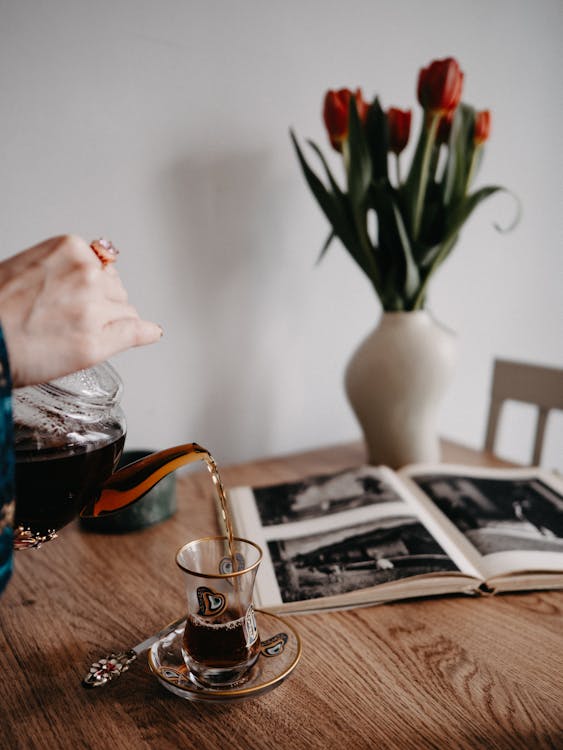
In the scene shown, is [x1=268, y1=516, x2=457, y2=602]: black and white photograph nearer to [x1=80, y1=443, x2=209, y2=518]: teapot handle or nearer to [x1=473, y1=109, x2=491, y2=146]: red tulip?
[x1=80, y1=443, x2=209, y2=518]: teapot handle

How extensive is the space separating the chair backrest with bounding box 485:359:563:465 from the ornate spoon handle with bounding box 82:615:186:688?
900 mm

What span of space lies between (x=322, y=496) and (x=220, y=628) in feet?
1.37

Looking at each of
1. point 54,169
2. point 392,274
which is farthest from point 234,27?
point 392,274

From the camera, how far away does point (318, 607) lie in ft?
2.32

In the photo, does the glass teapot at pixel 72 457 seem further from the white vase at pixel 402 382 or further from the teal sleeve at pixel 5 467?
the white vase at pixel 402 382

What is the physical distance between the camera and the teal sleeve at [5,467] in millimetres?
427

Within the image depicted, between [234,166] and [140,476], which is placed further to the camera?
[234,166]

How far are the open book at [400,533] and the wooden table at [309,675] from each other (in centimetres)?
3

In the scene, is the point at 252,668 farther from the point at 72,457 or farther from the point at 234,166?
the point at 234,166

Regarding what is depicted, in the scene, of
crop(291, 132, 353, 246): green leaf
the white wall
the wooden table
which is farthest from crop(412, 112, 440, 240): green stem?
the wooden table

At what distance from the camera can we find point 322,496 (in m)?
0.96

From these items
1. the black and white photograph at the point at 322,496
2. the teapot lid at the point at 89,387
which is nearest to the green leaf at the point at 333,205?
the black and white photograph at the point at 322,496

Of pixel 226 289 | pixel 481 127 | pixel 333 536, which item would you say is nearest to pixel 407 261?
pixel 481 127

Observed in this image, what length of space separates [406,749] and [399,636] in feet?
0.53
